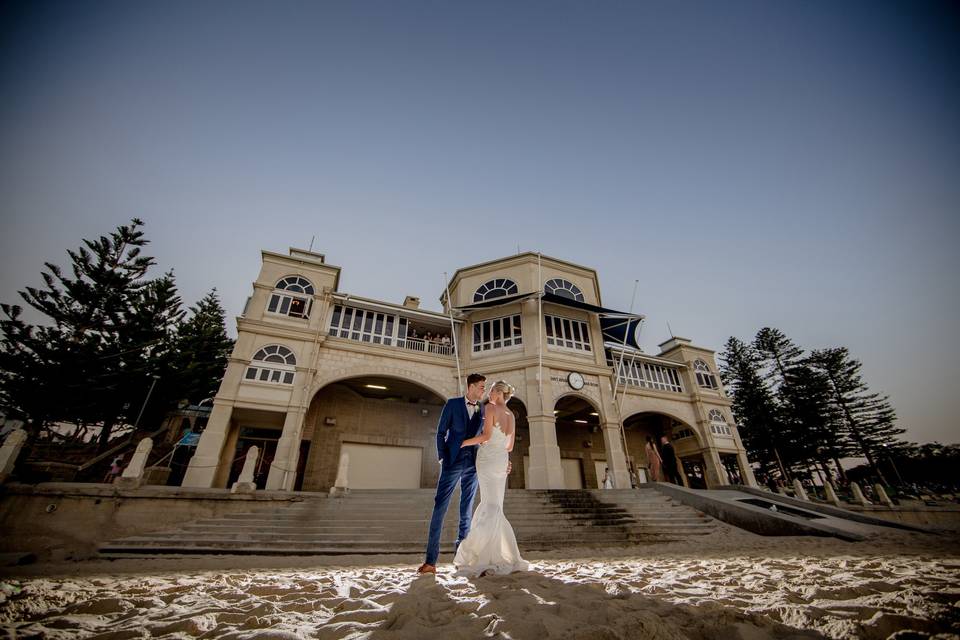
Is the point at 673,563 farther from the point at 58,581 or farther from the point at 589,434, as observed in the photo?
the point at 589,434

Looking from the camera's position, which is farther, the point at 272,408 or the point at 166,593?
the point at 272,408

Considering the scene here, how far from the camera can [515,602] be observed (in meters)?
2.40

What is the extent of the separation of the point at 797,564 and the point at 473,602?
3.77 metres

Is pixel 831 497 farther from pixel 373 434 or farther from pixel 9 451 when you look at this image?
pixel 9 451

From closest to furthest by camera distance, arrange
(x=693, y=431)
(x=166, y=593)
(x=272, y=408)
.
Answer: (x=166, y=593) < (x=272, y=408) < (x=693, y=431)

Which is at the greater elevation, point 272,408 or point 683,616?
point 272,408

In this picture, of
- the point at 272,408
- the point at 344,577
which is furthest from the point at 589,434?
the point at 344,577

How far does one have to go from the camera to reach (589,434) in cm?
1914

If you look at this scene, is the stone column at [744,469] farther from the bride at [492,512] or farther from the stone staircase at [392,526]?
the bride at [492,512]

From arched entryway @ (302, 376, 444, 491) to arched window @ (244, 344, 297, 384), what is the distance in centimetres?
254

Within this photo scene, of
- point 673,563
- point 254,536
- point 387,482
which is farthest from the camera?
point 387,482

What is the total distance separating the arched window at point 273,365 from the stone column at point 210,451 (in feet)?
4.43

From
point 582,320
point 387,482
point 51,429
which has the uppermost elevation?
point 582,320

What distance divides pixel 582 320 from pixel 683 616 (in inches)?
611
